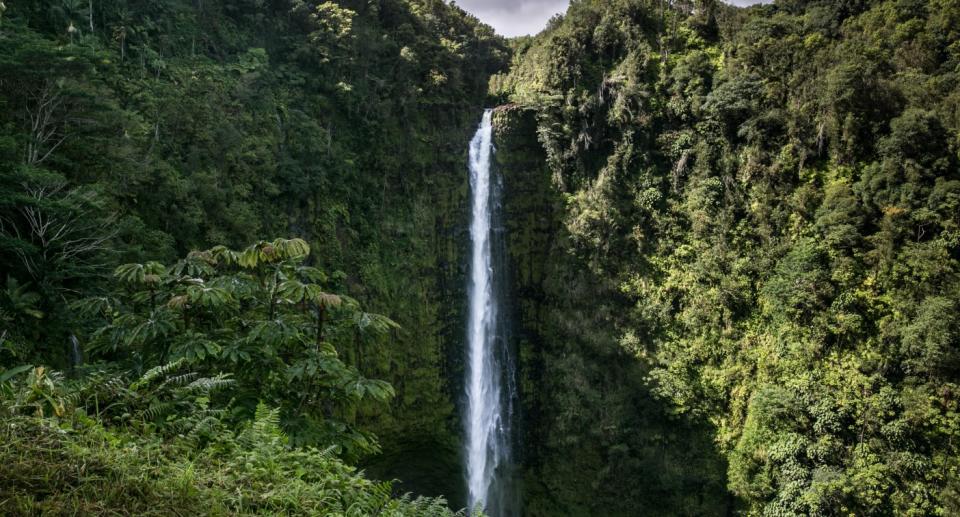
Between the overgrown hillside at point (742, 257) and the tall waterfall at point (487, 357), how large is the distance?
1.01 m

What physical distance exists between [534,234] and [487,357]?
583 centimetres

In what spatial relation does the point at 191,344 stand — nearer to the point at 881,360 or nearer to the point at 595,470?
the point at 881,360

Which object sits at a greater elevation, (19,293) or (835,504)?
(19,293)

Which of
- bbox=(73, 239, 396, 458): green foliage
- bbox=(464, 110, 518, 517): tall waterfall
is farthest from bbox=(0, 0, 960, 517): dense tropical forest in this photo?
bbox=(464, 110, 518, 517): tall waterfall

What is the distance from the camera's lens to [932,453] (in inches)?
563

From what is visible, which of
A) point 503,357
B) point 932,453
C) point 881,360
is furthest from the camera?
point 503,357

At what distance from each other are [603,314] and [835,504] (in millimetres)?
9532

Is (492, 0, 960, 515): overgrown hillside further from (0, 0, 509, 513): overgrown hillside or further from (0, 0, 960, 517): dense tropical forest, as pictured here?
(0, 0, 509, 513): overgrown hillside

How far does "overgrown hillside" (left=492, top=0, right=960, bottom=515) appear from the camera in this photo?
15.1 meters

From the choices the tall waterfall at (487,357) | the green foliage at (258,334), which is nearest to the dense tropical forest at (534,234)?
the green foliage at (258,334)

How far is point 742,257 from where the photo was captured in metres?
19.0

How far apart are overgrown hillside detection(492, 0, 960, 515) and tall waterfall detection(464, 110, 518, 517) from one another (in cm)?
101

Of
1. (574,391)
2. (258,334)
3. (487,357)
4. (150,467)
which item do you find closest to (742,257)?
(574,391)

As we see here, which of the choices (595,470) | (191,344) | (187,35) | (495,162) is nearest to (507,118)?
(495,162)
